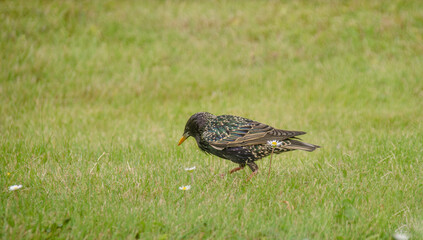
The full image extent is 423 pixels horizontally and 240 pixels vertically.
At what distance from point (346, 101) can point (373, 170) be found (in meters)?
4.42

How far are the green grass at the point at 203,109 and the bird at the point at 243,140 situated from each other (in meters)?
0.30

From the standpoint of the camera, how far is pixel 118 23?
12414 mm

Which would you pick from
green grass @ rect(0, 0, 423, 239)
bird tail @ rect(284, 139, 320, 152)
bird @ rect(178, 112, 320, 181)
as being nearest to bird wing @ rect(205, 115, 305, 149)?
bird @ rect(178, 112, 320, 181)

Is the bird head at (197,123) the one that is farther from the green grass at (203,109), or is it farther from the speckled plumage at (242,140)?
the green grass at (203,109)

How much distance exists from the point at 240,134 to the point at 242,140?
0.11 metres

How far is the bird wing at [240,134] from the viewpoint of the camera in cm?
517

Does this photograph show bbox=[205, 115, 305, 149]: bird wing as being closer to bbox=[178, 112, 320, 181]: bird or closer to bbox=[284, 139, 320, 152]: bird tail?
bbox=[178, 112, 320, 181]: bird

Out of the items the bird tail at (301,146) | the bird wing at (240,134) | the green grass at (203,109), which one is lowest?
the green grass at (203,109)

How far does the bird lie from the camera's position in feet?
17.0

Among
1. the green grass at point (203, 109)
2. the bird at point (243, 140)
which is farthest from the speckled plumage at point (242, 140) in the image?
the green grass at point (203, 109)

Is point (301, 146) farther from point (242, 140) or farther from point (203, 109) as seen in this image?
point (203, 109)

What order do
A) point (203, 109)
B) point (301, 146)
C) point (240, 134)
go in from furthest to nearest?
point (203, 109), point (240, 134), point (301, 146)

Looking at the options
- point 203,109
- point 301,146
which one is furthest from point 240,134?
point 203,109

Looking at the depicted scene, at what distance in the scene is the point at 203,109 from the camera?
8961 mm
